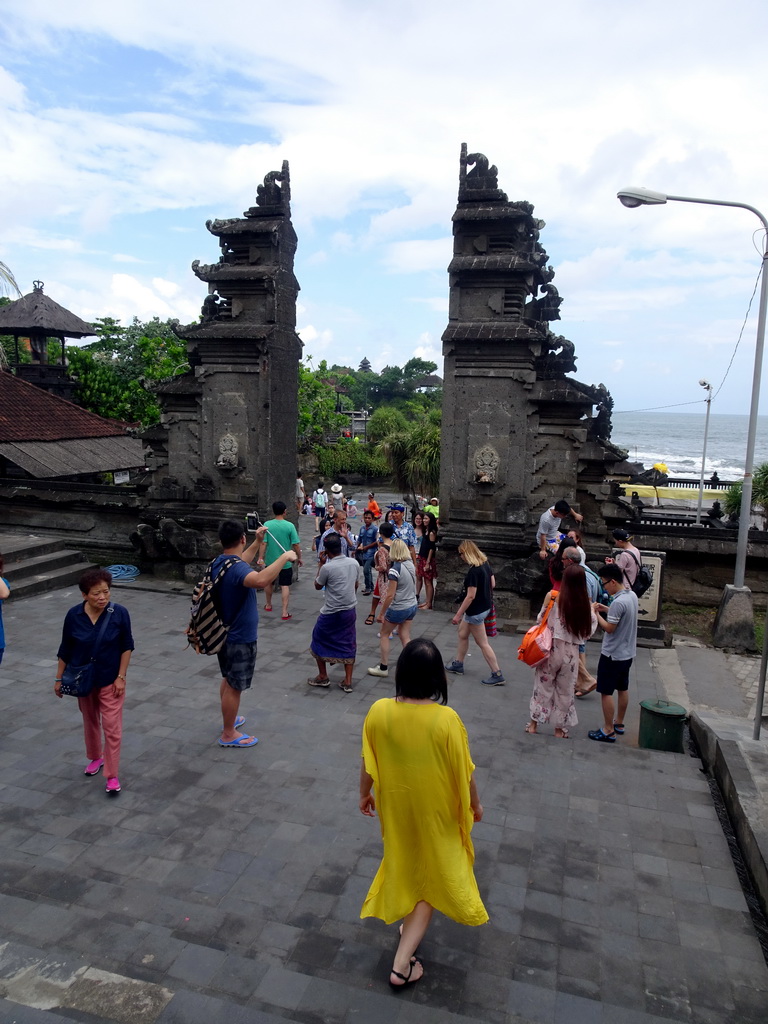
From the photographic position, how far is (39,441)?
1523 cm

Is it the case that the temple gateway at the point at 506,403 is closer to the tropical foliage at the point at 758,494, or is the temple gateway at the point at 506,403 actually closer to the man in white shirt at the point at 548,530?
the man in white shirt at the point at 548,530

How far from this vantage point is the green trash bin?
630 centimetres

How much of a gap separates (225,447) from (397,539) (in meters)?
5.03

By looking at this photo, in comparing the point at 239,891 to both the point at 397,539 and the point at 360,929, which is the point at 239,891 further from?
the point at 397,539

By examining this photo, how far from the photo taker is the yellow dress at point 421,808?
138 inches

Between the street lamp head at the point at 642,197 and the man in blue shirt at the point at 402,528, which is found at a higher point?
the street lamp head at the point at 642,197

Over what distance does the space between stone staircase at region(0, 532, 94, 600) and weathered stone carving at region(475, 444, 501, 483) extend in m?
6.51

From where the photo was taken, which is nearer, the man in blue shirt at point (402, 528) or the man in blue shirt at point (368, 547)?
the man in blue shirt at point (402, 528)

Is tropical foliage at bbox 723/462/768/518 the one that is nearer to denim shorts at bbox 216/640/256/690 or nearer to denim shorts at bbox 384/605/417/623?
denim shorts at bbox 384/605/417/623

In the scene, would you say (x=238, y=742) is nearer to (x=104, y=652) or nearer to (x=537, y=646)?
(x=104, y=652)

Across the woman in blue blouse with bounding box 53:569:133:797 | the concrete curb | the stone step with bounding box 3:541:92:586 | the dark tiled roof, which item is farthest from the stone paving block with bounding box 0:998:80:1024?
the dark tiled roof

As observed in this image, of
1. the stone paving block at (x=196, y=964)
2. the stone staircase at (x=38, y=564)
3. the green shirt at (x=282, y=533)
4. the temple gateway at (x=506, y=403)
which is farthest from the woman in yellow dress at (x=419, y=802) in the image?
the stone staircase at (x=38, y=564)

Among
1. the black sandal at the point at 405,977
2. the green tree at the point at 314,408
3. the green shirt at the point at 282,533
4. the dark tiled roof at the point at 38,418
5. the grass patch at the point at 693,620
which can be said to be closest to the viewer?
the black sandal at the point at 405,977

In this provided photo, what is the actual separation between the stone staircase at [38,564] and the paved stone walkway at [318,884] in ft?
14.0
